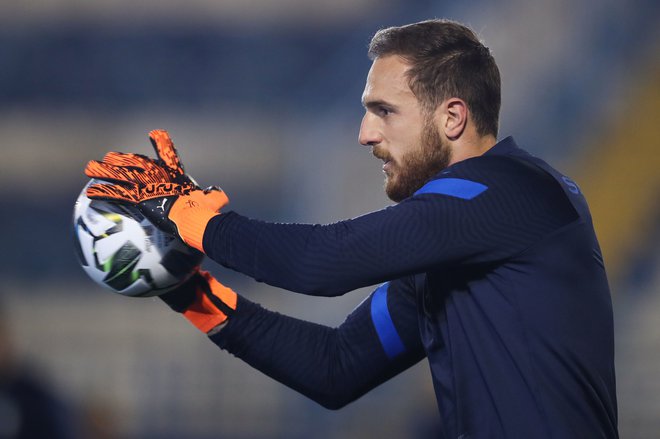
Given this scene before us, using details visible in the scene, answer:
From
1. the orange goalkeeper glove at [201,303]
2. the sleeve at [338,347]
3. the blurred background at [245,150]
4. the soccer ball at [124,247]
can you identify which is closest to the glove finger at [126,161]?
the soccer ball at [124,247]

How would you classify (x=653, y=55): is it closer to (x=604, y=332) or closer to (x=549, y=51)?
(x=549, y=51)

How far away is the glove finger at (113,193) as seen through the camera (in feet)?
7.78

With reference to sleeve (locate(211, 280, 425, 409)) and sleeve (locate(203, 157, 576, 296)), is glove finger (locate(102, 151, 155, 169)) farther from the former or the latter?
sleeve (locate(211, 280, 425, 409))

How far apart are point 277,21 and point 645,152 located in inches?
130

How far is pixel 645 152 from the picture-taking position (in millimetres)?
5828

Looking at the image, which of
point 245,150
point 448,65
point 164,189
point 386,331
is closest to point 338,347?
point 386,331

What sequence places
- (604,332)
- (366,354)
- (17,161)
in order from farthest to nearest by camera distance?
(17,161), (366,354), (604,332)

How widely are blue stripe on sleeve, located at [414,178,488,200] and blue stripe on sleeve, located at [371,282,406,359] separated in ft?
1.92

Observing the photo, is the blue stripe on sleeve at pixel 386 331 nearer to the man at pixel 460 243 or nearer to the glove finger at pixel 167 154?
the man at pixel 460 243

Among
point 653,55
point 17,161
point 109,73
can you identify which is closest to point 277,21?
point 109,73

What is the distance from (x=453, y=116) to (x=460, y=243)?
1.42 feet

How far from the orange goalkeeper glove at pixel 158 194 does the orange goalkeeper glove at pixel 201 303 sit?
1.18ft

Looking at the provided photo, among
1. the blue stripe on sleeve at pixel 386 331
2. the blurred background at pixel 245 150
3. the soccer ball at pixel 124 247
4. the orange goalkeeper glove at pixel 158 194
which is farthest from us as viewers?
the blurred background at pixel 245 150

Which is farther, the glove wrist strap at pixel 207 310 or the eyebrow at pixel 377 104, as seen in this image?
the glove wrist strap at pixel 207 310
